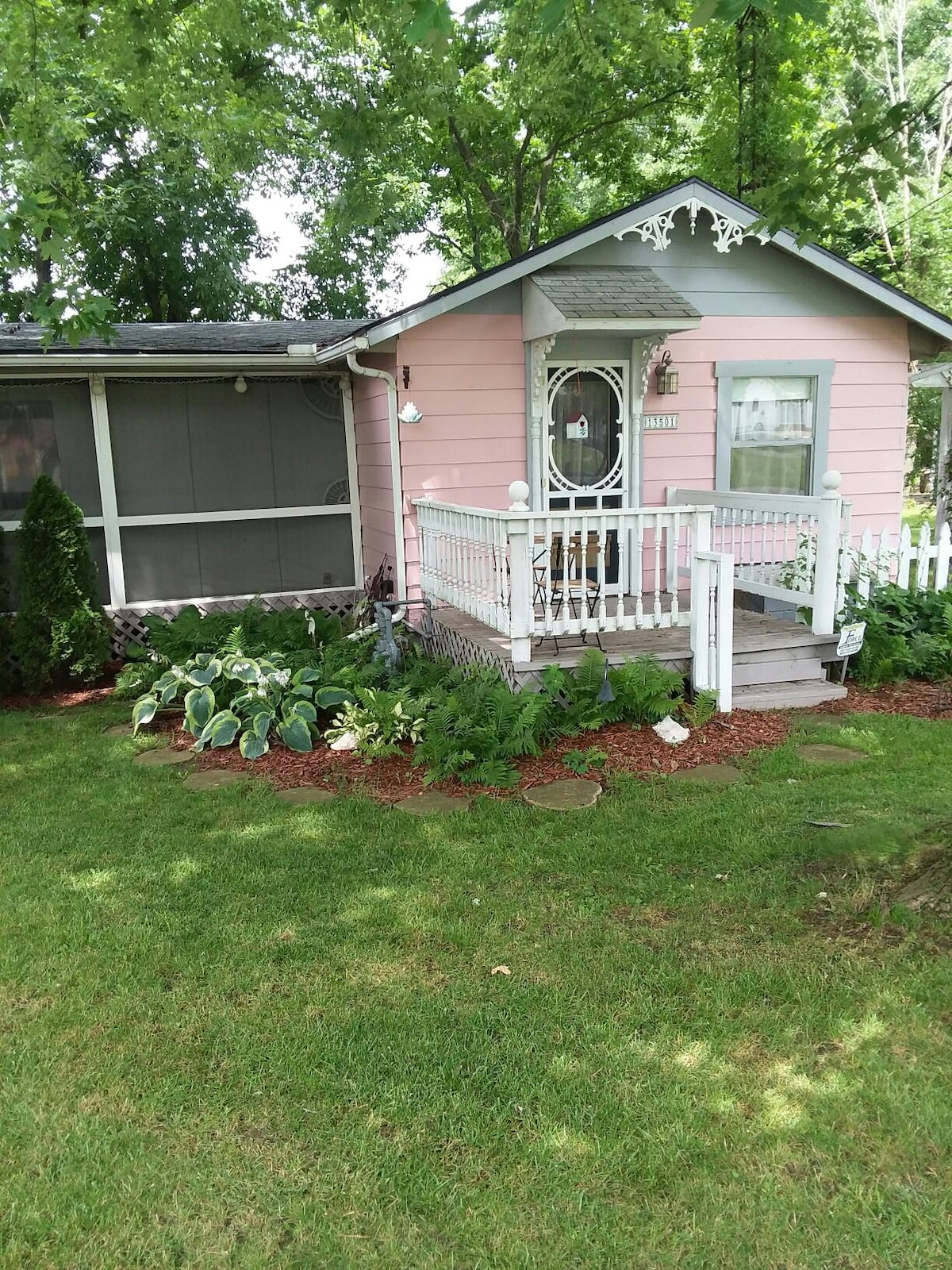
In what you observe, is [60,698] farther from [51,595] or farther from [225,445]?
[225,445]

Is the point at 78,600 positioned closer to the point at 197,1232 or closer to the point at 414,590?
the point at 414,590

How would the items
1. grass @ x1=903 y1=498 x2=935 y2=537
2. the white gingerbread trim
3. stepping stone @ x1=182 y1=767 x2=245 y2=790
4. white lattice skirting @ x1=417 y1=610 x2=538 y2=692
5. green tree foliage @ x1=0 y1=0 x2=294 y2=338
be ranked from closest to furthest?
stepping stone @ x1=182 y1=767 x2=245 y2=790 < green tree foliage @ x1=0 y1=0 x2=294 y2=338 < white lattice skirting @ x1=417 y1=610 x2=538 y2=692 < the white gingerbread trim < grass @ x1=903 y1=498 x2=935 y2=537

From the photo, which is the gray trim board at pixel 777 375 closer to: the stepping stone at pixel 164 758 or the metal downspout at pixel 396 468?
the metal downspout at pixel 396 468


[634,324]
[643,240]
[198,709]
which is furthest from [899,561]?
[198,709]

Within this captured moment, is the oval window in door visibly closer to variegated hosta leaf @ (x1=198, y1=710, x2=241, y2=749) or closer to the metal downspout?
the metal downspout

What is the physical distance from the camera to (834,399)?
28.6ft

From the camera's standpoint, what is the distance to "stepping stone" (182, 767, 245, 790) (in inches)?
220

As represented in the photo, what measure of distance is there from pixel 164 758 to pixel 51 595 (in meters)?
2.41

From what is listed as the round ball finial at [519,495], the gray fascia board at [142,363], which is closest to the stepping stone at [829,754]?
the round ball finial at [519,495]

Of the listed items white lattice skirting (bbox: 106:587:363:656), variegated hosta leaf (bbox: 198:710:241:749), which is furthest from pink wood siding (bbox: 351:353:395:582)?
variegated hosta leaf (bbox: 198:710:241:749)

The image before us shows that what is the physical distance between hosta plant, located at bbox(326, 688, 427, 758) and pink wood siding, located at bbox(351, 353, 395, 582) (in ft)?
7.73

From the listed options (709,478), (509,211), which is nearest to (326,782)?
(709,478)

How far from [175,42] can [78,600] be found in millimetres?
6448

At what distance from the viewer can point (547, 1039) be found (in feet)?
9.82
